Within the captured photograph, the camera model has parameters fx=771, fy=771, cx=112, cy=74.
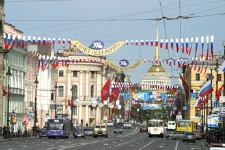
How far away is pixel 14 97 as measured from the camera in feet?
359

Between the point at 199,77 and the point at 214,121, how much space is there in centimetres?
9346

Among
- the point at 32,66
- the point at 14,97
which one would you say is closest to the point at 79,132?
the point at 14,97

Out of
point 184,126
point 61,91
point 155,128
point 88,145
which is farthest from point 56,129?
point 61,91

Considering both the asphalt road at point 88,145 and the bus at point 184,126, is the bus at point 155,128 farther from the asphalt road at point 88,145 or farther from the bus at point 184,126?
the asphalt road at point 88,145

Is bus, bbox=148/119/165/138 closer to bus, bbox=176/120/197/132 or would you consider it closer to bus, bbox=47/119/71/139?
bus, bbox=176/120/197/132

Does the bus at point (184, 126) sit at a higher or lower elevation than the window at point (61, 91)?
lower

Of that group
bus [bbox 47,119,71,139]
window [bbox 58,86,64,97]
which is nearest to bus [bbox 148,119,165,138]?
bus [bbox 47,119,71,139]

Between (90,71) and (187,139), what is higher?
(90,71)

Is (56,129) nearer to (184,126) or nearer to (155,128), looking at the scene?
(155,128)

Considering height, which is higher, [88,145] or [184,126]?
[184,126]

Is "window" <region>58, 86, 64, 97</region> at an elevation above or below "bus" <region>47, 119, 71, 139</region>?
above

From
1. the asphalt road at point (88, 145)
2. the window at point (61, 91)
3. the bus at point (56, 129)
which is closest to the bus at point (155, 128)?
the bus at point (56, 129)

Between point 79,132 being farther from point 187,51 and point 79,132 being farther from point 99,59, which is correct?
point 99,59

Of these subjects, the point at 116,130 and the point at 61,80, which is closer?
the point at 116,130
